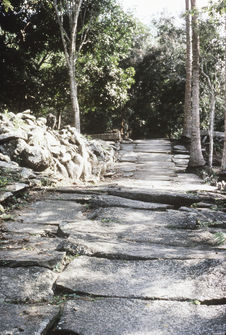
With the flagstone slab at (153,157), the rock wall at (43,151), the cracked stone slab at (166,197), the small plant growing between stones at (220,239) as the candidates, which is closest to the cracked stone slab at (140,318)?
the small plant growing between stones at (220,239)

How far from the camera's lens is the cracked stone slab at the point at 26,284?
244cm

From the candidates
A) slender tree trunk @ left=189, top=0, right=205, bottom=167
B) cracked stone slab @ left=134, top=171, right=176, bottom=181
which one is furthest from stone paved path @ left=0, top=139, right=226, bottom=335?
slender tree trunk @ left=189, top=0, right=205, bottom=167

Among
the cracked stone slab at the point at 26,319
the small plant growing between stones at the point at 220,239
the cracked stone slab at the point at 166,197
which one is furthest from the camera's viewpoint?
the cracked stone slab at the point at 166,197

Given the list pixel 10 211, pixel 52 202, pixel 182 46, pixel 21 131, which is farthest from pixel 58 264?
pixel 182 46

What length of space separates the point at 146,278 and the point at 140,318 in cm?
62

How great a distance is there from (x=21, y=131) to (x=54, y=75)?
10910 millimetres

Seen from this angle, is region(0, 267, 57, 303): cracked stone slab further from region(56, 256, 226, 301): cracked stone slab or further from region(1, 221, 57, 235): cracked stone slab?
region(1, 221, 57, 235): cracked stone slab

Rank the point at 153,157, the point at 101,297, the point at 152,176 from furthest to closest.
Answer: the point at 153,157 < the point at 152,176 < the point at 101,297

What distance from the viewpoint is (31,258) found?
3.04m

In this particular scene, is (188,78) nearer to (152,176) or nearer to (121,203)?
(152,176)

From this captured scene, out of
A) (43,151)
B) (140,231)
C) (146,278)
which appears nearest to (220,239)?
(140,231)

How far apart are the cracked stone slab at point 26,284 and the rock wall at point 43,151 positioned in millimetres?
3692

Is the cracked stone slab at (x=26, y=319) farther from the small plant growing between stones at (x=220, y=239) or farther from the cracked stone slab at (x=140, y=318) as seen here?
the small plant growing between stones at (x=220, y=239)

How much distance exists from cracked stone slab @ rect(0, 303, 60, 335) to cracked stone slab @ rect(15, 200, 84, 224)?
2.18 m
